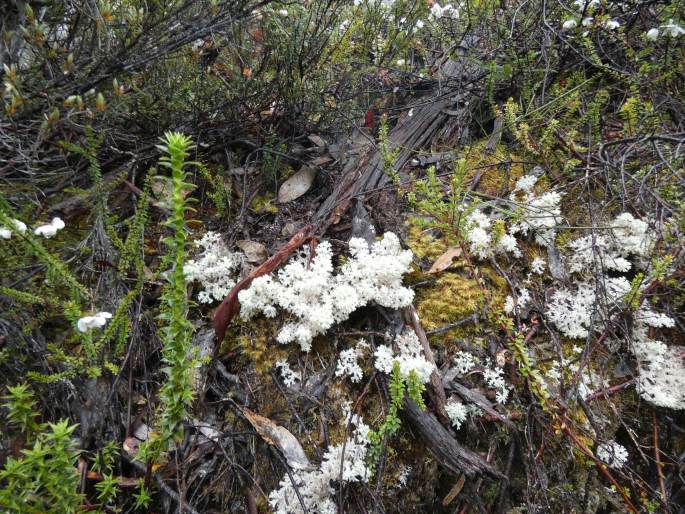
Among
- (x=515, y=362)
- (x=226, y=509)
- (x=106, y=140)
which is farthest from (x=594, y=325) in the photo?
(x=106, y=140)

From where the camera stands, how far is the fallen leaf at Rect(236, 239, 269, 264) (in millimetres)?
2634

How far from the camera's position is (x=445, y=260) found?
2566 mm

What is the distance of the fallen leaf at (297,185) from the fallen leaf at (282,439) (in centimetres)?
164

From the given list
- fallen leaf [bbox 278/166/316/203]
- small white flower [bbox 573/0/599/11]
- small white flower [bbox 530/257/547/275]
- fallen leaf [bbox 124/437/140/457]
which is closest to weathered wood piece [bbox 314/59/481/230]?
fallen leaf [bbox 278/166/316/203]

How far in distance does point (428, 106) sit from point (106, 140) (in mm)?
2657

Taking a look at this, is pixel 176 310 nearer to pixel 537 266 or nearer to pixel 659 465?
pixel 537 266

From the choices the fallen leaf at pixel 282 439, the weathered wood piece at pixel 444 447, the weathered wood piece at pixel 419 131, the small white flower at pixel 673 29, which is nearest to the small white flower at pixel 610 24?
the small white flower at pixel 673 29

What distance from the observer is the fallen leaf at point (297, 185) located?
10.1 feet

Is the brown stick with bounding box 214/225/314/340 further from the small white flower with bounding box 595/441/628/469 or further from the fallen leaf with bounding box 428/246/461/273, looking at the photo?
the small white flower with bounding box 595/441/628/469

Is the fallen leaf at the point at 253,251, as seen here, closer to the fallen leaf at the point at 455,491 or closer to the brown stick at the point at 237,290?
the brown stick at the point at 237,290

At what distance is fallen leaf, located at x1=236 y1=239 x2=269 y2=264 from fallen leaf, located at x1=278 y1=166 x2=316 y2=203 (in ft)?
1.65

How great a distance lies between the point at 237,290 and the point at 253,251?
1.27ft

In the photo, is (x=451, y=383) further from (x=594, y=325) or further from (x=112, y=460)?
(x=112, y=460)

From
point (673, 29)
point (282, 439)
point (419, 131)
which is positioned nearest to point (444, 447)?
point (282, 439)
